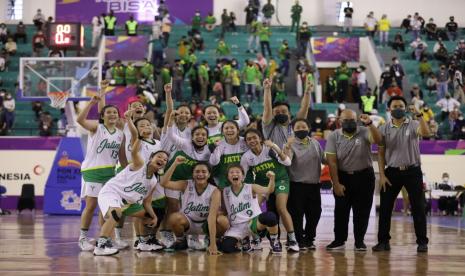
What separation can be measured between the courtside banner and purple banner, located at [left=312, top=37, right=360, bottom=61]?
1760 cm

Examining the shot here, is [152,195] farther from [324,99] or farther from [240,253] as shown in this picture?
[324,99]

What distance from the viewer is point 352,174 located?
1104 cm

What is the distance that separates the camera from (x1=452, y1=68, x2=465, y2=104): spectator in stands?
105 feet

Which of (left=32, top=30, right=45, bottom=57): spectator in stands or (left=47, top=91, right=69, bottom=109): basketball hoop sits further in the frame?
(left=32, top=30, right=45, bottom=57): spectator in stands

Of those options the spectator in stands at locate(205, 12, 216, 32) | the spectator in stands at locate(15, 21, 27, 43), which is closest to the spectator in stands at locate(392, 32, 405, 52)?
the spectator in stands at locate(205, 12, 216, 32)

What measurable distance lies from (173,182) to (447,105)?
22.1 metres

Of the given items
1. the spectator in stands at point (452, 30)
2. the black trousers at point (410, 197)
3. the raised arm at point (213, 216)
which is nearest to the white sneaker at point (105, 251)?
the raised arm at point (213, 216)

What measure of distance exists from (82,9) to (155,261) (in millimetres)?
32970

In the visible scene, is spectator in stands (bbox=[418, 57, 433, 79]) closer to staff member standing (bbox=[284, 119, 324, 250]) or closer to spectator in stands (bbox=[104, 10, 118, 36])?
spectator in stands (bbox=[104, 10, 118, 36])

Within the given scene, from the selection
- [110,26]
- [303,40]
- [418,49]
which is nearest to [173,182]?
[303,40]

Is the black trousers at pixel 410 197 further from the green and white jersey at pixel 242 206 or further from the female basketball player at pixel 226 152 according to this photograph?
the female basketball player at pixel 226 152

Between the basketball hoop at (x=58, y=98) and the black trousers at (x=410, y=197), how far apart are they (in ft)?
38.3

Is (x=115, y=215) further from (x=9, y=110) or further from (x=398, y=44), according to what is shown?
(x=398, y=44)

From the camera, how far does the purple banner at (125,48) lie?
35000 millimetres
